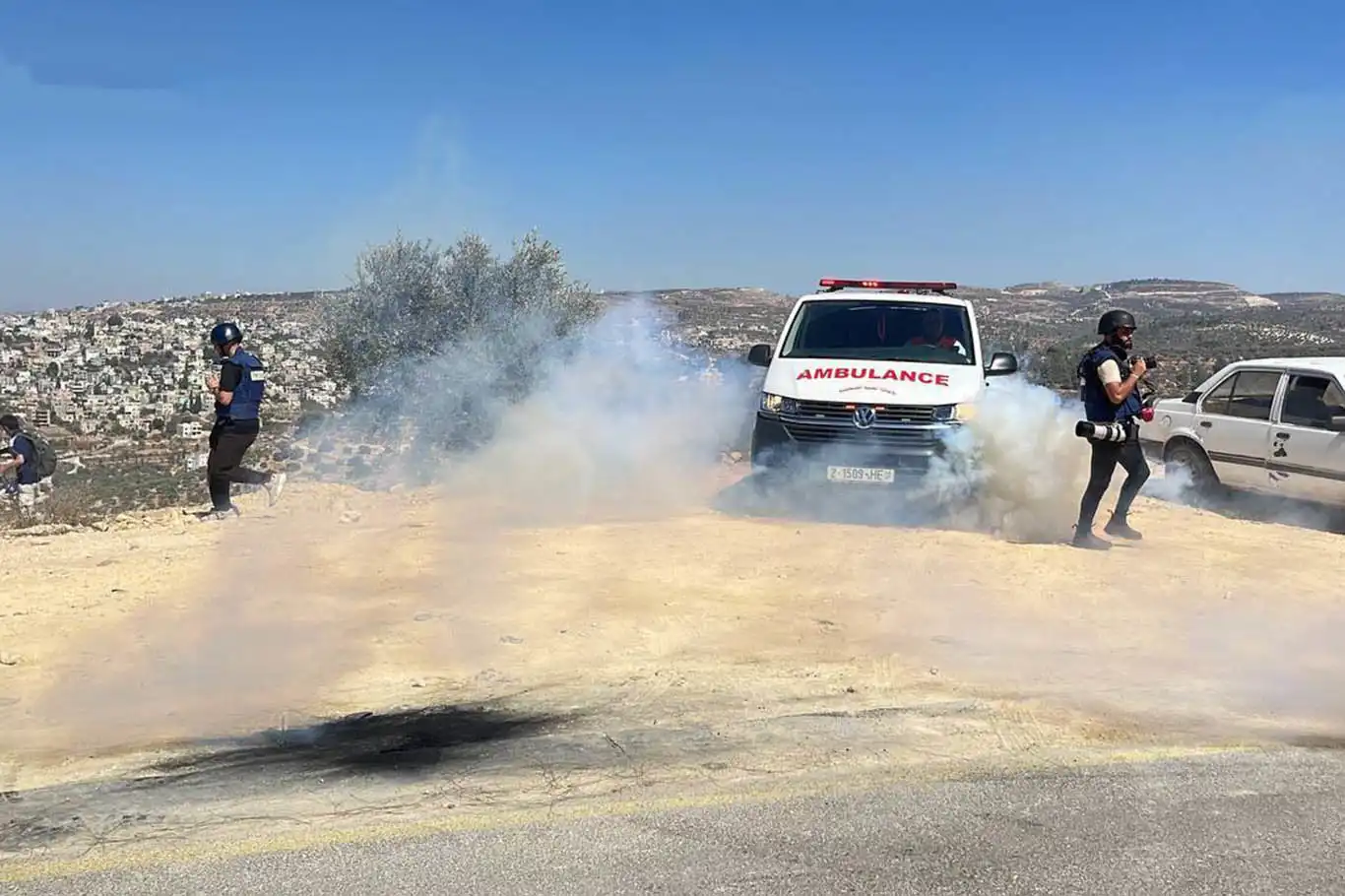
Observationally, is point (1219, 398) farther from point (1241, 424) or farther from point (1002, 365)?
point (1002, 365)

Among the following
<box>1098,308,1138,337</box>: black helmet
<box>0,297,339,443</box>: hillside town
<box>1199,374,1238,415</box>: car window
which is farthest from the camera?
<box>0,297,339,443</box>: hillside town

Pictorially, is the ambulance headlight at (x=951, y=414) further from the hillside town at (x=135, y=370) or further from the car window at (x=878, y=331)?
the hillside town at (x=135, y=370)

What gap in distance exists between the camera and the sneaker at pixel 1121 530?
9.77m

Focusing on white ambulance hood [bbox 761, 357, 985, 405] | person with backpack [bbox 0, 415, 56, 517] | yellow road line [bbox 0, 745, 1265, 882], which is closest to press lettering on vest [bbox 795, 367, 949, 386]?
white ambulance hood [bbox 761, 357, 985, 405]

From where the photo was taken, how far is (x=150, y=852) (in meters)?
3.95

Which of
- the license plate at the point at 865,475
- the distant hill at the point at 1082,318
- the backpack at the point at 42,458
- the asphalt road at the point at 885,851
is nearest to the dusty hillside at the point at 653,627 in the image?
the license plate at the point at 865,475

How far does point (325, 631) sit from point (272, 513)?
4429mm

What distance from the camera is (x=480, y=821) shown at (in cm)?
423

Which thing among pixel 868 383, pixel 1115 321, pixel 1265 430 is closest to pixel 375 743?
pixel 868 383

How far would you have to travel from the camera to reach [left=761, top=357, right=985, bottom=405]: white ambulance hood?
1017 cm

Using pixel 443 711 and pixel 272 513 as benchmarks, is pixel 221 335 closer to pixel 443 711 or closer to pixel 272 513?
pixel 272 513

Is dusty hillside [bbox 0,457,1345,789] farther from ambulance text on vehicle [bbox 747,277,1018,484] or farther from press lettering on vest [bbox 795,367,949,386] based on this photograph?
press lettering on vest [bbox 795,367,949,386]

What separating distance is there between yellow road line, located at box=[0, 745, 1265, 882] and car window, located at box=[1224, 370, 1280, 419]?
7.22 m

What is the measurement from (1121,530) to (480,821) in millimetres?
7211
